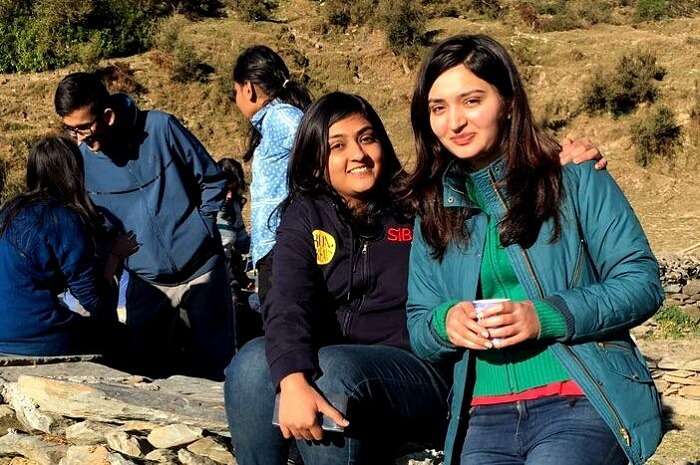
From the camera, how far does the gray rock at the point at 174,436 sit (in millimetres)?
3111

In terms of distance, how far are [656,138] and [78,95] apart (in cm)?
1579

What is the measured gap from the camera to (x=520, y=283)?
2318 mm

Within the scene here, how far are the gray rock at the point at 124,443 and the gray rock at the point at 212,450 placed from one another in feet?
0.56

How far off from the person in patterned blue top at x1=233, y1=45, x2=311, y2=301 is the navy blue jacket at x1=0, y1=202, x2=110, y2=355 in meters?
0.75

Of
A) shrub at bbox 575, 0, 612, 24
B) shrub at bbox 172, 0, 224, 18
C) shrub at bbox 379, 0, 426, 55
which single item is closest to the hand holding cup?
shrub at bbox 379, 0, 426, 55

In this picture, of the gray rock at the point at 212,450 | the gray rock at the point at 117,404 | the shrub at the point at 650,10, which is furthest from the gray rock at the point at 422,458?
the shrub at the point at 650,10

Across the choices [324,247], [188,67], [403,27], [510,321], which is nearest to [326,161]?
[324,247]

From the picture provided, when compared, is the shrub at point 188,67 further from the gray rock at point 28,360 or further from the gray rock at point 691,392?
the gray rock at point 28,360

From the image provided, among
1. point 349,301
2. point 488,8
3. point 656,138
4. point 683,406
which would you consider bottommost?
point 683,406

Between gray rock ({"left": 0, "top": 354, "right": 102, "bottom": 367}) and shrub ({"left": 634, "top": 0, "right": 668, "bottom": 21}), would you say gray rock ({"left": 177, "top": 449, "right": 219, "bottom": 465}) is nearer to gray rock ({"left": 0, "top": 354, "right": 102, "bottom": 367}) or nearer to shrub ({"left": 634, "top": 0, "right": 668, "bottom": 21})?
gray rock ({"left": 0, "top": 354, "right": 102, "bottom": 367})

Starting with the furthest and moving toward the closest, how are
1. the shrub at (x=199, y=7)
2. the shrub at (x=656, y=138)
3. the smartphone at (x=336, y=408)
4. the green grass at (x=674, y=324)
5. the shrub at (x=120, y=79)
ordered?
the shrub at (x=199, y=7), the shrub at (x=120, y=79), the shrub at (x=656, y=138), the green grass at (x=674, y=324), the smartphone at (x=336, y=408)

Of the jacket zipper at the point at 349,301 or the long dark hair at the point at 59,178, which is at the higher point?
the long dark hair at the point at 59,178

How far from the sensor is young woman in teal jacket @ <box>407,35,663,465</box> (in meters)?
2.19

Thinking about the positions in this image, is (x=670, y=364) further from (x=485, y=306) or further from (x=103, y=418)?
(x=485, y=306)
